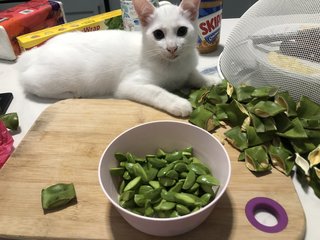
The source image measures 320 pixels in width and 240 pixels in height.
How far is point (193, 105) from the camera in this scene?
0.80 m

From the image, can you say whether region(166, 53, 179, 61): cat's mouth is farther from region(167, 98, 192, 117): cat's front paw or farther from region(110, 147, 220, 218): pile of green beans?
region(110, 147, 220, 218): pile of green beans

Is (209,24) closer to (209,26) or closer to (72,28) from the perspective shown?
(209,26)

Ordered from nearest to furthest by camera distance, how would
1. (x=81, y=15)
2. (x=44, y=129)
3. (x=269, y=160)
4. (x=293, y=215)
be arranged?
1. (x=293, y=215)
2. (x=269, y=160)
3. (x=44, y=129)
4. (x=81, y=15)

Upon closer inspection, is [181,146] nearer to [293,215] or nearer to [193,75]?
[293,215]

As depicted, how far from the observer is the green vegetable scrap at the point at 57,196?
56 cm

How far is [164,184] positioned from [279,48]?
48cm

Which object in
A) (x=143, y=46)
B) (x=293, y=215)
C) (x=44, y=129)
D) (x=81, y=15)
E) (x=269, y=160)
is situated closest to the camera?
(x=293, y=215)

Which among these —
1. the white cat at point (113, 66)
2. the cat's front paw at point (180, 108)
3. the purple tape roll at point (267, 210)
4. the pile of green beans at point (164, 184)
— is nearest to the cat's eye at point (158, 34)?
the white cat at point (113, 66)

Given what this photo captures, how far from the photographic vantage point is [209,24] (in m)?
1.03

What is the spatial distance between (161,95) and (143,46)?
17 centimetres

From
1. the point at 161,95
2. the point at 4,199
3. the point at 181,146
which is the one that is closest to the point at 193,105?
the point at 161,95

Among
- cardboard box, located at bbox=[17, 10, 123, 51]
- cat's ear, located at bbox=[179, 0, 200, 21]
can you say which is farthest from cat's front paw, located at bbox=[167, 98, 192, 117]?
cardboard box, located at bbox=[17, 10, 123, 51]

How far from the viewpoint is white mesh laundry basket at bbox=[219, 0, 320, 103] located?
0.71 meters

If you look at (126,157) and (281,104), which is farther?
(281,104)
